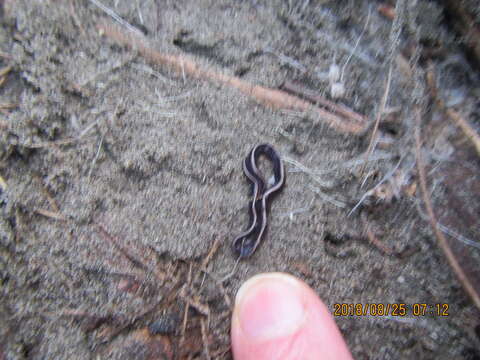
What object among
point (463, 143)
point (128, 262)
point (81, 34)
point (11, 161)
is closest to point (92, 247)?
point (128, 262)

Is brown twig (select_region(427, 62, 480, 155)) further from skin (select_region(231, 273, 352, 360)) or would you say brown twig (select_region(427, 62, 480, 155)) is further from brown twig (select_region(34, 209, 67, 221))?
brown twig (select_region(34, 209, 67, 221))

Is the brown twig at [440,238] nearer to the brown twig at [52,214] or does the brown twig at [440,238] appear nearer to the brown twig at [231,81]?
the brown twig at [231,81]

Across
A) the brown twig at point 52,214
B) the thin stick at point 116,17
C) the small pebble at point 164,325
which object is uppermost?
the thin stick at point 116,17

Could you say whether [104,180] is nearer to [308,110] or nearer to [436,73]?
[308,110]

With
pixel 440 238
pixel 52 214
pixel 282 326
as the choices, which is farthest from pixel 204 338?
pixel 440 238

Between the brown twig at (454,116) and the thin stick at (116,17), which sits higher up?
the brown twig at (454,116)

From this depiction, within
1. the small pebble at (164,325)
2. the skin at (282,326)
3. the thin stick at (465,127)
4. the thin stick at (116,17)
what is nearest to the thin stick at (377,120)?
the thin stick at (465,127)

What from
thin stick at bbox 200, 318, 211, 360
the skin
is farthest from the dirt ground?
the skin
